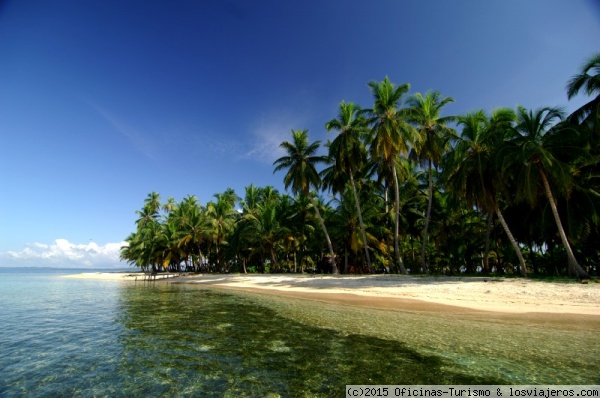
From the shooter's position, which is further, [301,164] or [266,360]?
[301,164]

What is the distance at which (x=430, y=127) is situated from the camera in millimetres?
28453

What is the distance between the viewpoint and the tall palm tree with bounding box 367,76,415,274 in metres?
26.0

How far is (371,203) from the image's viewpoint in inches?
1457

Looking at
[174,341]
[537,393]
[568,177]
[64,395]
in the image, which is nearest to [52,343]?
[174,341]

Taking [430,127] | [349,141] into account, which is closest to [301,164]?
[349,141]

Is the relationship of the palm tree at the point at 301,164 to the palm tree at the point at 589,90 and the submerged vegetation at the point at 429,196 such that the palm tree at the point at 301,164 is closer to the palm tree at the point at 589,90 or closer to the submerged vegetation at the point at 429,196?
the submerged vegetation at the point at 429,196

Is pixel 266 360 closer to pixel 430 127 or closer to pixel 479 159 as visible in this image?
pixel 479 159

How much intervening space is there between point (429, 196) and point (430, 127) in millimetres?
7070

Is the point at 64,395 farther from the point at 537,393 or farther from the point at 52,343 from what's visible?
the point at 537,393

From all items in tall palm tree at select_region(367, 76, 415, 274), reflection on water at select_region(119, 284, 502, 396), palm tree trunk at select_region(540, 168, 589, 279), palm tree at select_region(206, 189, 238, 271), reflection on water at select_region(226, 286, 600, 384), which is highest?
tall palm tree at select_region(367, 76, 415, 274)

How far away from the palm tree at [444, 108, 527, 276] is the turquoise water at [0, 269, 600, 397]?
14.7 metres

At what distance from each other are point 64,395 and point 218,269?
2164 inches

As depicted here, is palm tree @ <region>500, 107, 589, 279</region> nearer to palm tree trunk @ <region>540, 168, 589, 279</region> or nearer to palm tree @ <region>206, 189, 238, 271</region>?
palm tree trunk @ <region>540, 168, 589, 279</region>

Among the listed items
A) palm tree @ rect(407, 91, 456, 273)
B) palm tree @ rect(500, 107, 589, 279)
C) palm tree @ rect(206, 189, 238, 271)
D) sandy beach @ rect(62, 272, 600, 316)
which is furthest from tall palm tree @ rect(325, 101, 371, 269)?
palm tree @ rect(206, 189, 238, 271)
